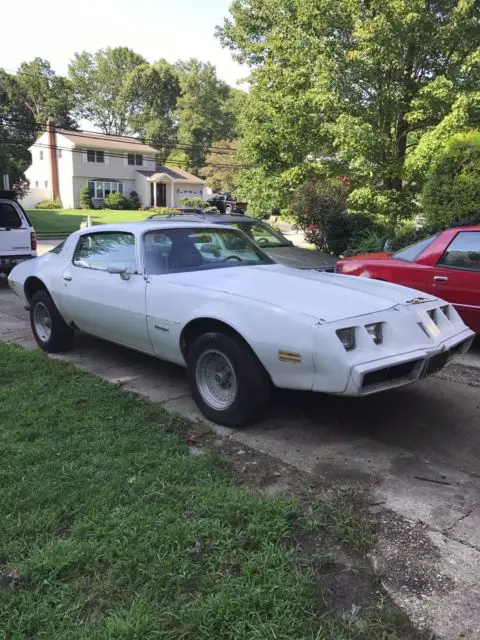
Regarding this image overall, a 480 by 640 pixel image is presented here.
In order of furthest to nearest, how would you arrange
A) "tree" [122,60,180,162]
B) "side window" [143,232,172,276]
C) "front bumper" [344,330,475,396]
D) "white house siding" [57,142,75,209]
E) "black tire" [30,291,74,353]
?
"tree" [122,60,180,162], "white house siding" [57,142,75,209], "black tire" [30,291,74,353], "side window" [143,232,172,276], "front bumper" [344,330,475,396]

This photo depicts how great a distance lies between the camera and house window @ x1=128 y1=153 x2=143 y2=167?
169 ft

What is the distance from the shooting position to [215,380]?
4.23 metres

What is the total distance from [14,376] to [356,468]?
3376 mm

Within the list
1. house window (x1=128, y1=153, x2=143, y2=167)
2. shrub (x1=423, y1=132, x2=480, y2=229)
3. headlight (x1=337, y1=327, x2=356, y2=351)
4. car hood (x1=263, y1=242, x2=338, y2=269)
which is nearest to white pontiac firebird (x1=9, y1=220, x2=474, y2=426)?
headlight (x1=337, y1=327, x2=356, y2=351)

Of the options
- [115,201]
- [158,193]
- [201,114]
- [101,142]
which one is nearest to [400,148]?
[115,201]

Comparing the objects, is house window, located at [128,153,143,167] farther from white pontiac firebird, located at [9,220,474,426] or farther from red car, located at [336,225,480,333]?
white pontiac firebird, located at [9,220,474,426]

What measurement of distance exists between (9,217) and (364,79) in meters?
8.87

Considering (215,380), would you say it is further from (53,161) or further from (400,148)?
(53,161)

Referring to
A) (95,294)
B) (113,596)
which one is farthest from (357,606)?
Result: (95,294)

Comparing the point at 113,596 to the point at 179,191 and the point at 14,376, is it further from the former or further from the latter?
the point at 179,191

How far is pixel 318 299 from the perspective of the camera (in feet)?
12.8

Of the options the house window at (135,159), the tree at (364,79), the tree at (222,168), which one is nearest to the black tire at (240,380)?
the tree at (364,79)

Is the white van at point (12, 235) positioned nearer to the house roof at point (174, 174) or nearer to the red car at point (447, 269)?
the red car at point (447, 269)

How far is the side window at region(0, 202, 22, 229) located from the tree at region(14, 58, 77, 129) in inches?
2582
